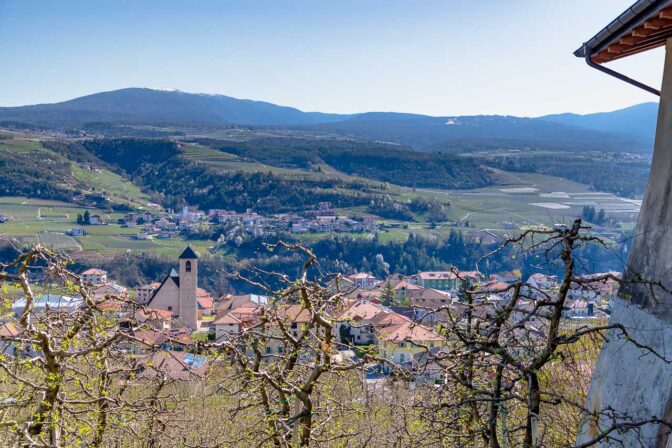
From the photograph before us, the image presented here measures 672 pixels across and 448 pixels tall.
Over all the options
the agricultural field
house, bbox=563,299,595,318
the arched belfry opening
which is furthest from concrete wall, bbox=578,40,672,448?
the agricultural field

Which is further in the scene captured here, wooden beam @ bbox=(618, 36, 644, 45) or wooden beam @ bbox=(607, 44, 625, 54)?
wooden beam @ bbox=(607, 44, 625, 54)

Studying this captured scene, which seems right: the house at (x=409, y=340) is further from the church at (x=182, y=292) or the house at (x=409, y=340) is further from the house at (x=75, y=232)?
the house at (x=75, y=232)

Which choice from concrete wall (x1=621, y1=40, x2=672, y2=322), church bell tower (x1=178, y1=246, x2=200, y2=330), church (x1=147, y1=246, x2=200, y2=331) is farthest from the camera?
church (x1=147, y1=246, x2=200, y2=331)

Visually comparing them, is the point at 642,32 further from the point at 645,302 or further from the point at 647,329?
the point at 647,329

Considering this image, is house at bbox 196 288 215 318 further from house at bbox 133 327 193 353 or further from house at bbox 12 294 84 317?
house at bbox 133 327 193 353

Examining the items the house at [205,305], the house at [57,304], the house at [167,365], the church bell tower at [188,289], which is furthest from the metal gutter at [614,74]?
the house at [205,305]

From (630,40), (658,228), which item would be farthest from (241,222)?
(658,228)
